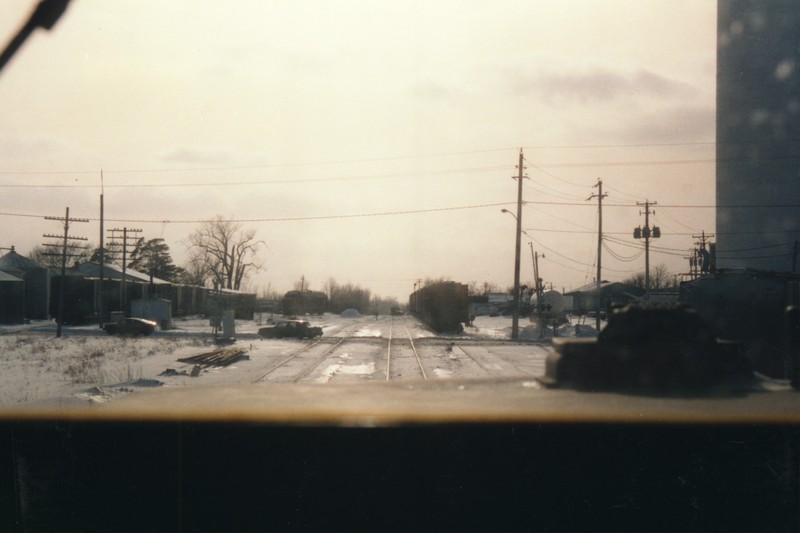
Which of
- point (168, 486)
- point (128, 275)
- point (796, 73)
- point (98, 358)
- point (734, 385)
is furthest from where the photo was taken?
point (128, 275)

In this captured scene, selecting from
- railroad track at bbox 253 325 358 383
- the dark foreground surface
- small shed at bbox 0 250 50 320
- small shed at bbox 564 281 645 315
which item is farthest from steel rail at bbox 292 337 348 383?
small shed at bbox 0 250 50 320

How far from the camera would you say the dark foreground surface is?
13.9ft

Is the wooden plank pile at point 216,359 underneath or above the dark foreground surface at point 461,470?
A: underneath

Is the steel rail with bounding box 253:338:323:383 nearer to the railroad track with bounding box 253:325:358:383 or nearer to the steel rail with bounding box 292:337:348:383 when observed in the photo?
the railroad track with bounding box 253:325:358:383

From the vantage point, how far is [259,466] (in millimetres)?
4398

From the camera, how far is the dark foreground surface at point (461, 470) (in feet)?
13.9

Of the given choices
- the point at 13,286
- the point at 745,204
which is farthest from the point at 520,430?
the point at 13,286

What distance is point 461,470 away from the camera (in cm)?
427

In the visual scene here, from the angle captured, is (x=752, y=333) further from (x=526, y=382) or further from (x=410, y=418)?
(x=410, y=418)

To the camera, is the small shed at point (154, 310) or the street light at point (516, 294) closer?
the street light at point (516, 294)

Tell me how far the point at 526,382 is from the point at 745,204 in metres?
38.5

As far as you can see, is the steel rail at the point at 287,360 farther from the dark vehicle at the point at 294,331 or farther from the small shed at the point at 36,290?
the small shed at the point at 36,290

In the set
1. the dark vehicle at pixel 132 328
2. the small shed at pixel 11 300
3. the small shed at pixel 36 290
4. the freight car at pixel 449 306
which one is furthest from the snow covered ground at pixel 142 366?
the small shed at pixel 36 290

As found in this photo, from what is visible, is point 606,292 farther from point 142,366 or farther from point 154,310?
point 142,366
